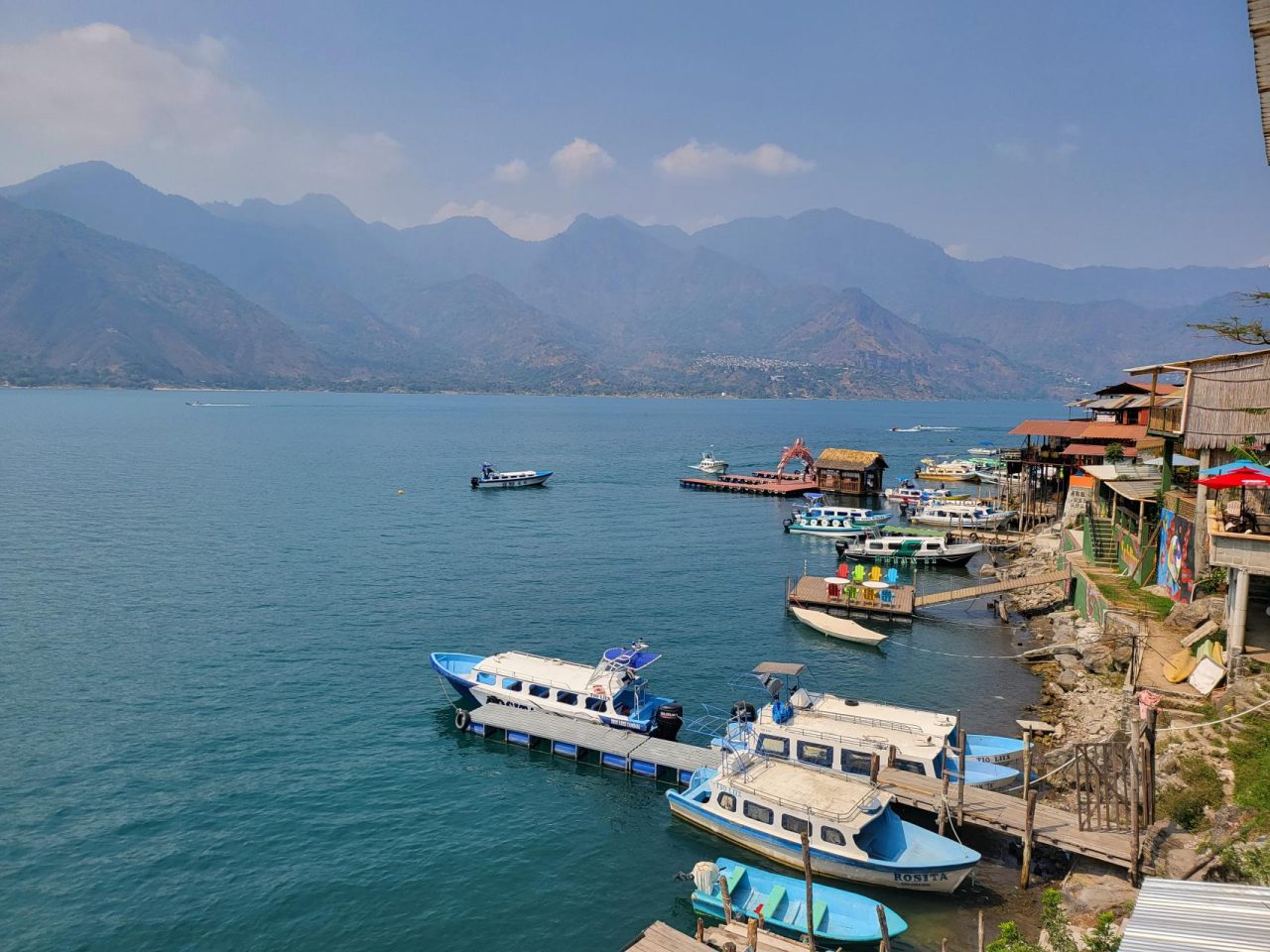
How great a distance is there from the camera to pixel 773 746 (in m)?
31.4

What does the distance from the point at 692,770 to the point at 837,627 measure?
2159 centimetres

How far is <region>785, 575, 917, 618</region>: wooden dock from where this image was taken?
55188 mm

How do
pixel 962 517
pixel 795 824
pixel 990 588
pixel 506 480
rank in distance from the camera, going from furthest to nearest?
pixel 506 480 → pixel 962 517 → pixel 990 588 → pixel 795 824

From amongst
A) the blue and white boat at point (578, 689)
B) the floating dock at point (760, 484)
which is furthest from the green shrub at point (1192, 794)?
the floating dock at point (760, 484)

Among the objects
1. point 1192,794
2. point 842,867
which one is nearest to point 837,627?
point 842,867

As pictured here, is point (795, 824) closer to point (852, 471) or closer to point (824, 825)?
point (824, 825)

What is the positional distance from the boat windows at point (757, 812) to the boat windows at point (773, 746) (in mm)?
3442

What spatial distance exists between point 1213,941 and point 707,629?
139ft

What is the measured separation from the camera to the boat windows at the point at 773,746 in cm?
3114

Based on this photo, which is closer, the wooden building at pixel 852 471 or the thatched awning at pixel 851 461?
the thatched awning at pixel 851 461

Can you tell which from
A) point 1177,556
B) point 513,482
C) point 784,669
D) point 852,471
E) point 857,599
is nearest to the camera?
point 784,669

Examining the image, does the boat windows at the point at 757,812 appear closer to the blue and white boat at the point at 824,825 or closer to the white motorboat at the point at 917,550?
the blue and white boat at the point at 824,825

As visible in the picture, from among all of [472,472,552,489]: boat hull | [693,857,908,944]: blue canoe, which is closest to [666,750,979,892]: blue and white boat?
[693,857,908,944]: blue canoe

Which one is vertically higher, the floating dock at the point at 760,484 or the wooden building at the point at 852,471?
the wooden building at the point at 852,471
